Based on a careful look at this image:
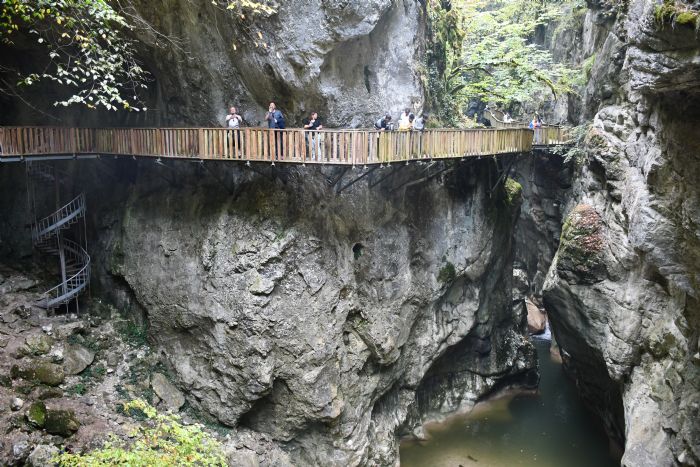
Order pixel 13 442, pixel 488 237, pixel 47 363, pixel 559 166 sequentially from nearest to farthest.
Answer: pixel 13 442 → pixel 47 363 → pixel 488 237 → pixel 559 166

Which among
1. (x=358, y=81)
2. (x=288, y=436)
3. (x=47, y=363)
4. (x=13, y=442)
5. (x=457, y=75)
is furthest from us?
(x=457, y=75)

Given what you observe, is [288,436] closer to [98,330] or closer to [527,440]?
[98,330]

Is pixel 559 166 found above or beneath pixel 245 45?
beneath

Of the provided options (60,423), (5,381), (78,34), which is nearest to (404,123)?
(78,34)

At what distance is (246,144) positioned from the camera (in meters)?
13.6

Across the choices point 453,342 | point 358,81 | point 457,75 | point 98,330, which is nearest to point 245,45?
point 358,81

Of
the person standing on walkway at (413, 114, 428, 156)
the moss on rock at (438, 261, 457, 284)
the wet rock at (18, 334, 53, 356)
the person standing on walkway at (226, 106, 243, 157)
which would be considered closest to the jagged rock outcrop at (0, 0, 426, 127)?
the person standing on walkway at (226, 106, 243, 157)

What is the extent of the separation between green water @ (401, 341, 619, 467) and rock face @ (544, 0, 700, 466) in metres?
1.63

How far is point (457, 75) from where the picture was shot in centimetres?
2248

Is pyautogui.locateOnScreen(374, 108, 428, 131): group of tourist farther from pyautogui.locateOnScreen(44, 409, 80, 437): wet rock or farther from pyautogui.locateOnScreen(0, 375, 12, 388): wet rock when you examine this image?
pyautogui.locateOnScreen(0, 375, 12, 388): wet rock

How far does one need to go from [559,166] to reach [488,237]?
7.34 m

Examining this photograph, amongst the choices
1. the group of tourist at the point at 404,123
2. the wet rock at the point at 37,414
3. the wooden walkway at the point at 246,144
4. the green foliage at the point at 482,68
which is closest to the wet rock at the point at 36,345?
the wet rock at the point at 37,414

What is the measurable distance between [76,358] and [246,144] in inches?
297

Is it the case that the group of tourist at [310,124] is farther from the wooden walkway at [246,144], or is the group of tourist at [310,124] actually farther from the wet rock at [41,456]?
the wet rock at [41,456]
